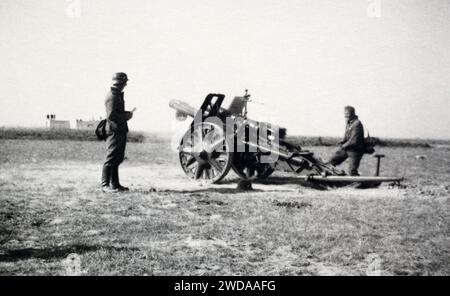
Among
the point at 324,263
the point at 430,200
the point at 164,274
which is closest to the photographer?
the point at 164,274

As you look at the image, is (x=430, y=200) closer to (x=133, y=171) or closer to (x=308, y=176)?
(x=308, y=176)

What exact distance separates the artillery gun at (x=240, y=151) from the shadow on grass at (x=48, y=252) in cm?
504

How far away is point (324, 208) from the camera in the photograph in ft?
23.3

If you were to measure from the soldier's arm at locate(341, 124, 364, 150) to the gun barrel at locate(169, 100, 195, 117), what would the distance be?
409 centimetres

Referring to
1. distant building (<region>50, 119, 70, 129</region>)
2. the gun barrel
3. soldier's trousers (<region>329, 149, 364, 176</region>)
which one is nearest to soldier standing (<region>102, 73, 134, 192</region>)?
the gun barrel

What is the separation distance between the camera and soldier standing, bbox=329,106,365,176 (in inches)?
416

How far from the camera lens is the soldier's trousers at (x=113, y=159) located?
335 inches

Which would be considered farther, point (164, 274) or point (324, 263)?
point (324, 263)

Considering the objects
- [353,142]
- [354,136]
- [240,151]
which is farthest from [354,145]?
[240,151]

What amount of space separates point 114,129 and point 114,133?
0.31 ft

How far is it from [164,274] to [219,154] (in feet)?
19.9

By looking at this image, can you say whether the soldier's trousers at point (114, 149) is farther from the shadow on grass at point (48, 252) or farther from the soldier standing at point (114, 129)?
the shadow on grass at point (48, 252)

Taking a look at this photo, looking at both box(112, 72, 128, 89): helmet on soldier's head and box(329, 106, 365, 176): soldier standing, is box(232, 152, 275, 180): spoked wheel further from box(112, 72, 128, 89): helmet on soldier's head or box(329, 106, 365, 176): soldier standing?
box(112, 72, 128, 89): helmet on soldier's head
